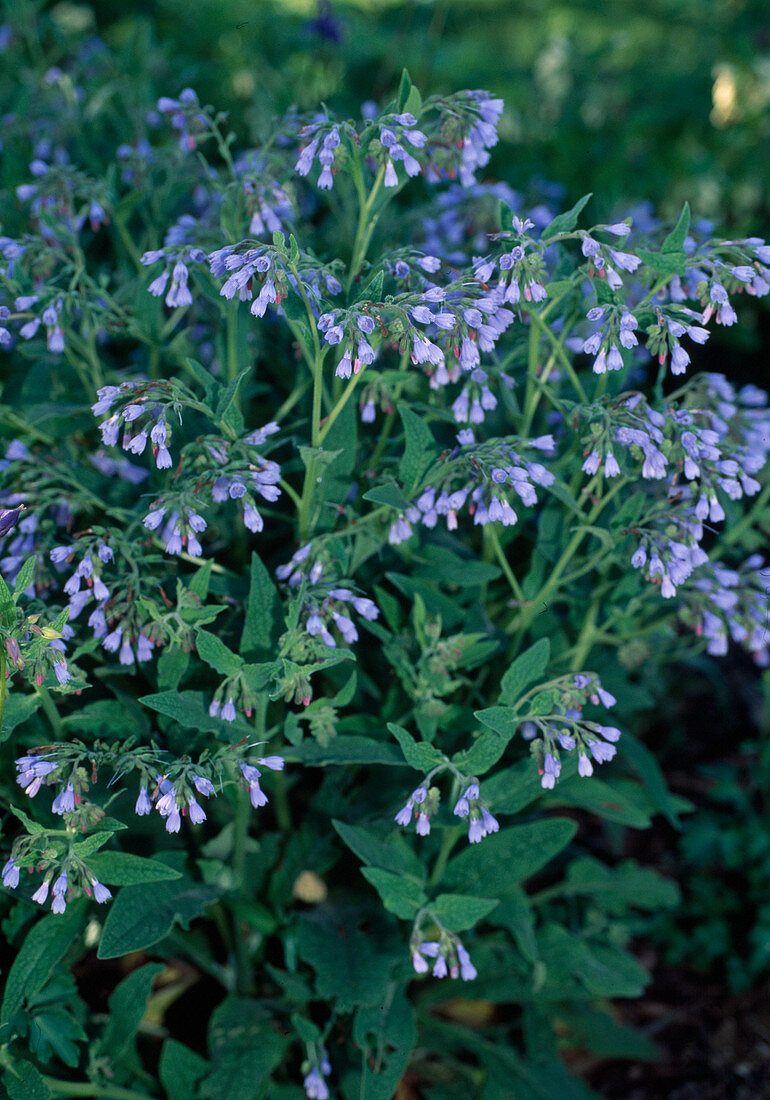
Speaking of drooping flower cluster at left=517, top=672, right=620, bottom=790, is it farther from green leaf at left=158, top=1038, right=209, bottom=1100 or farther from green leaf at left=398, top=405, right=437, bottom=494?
green leaf at left=158, top=1038, right=209, bottom=1100

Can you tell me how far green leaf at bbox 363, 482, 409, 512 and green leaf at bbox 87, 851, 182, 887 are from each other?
2.62ft

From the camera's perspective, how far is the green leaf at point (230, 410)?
1.75 metres

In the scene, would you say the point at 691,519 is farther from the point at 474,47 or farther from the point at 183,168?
the point at 474,47

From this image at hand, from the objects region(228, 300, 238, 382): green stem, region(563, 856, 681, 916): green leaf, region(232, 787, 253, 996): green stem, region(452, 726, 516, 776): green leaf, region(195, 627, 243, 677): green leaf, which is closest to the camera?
region(195, 627, 243, 677): green leaf

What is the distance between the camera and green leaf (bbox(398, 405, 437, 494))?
6.36ft

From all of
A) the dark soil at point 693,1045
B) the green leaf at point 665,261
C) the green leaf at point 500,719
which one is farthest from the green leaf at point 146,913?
the green leaf at point 665,261

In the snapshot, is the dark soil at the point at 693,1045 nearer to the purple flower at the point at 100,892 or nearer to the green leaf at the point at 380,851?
the green leaf at the point at 380,851

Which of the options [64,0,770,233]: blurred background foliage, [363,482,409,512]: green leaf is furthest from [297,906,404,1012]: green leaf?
[64,0,770,233]: blurred background foliage

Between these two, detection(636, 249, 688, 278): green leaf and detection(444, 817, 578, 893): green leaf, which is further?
detection(444, 817, 578, 893): green leaf

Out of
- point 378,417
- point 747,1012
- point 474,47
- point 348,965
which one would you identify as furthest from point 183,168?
point 474,47

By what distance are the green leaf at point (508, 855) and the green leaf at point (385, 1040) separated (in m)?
0.30

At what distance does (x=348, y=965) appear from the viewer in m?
2.09

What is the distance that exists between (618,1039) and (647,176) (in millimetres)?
3779

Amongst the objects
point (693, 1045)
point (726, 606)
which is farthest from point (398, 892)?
point (693, 1045)
